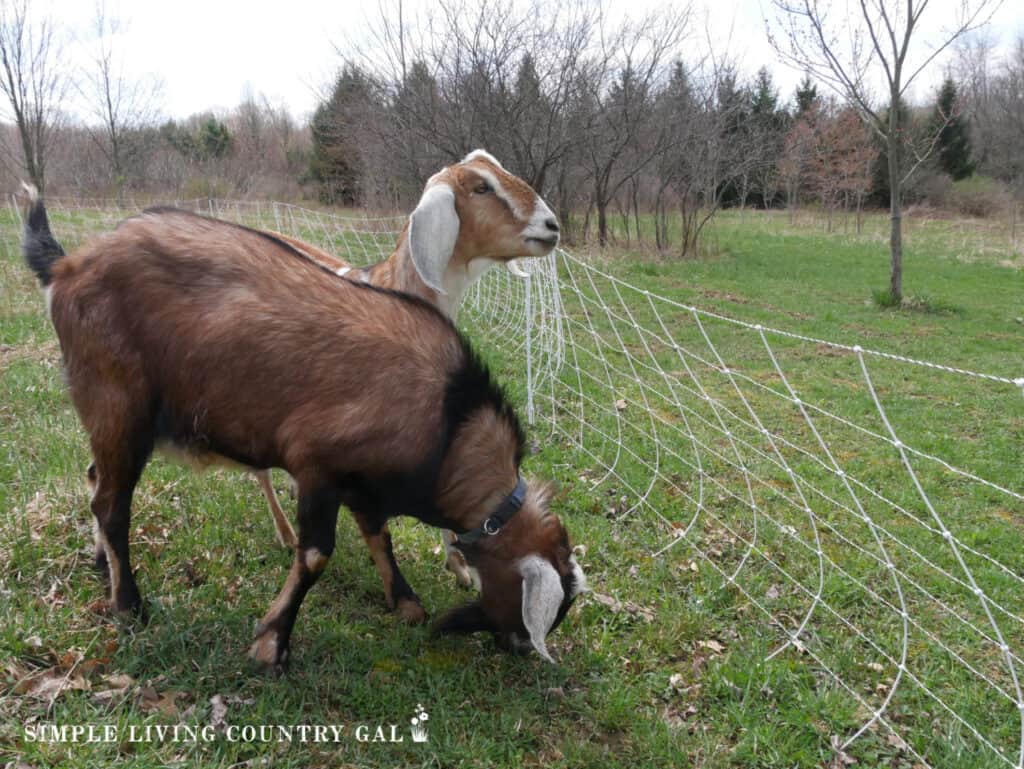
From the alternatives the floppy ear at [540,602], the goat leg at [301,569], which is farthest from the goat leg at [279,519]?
the floppy ear at [540,602]

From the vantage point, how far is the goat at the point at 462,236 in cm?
353

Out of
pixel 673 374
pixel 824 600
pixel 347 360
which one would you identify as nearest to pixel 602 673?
pixel 824 600

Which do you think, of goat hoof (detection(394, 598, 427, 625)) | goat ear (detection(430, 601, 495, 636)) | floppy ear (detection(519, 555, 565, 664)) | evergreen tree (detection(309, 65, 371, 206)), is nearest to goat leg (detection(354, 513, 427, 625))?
goat hoof (detection(394, 598, 427, 625))

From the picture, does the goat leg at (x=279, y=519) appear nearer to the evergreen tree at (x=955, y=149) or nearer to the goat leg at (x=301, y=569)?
the goat leg at (x=301, y=569)

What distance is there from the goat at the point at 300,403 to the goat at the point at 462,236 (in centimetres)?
69

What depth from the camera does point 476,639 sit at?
3.12 m

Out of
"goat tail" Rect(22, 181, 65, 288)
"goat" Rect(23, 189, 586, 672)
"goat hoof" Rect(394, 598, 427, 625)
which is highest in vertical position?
"goat tail" Rect(22, 181, 65, 288)

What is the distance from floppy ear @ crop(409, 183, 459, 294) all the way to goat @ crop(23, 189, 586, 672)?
0.61 meters

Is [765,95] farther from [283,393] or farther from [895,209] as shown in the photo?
[283,393]

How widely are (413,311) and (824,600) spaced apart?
2.59 metres

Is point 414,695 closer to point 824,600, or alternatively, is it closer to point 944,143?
point 824,600

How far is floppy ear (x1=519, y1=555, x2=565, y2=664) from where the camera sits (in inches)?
99.8

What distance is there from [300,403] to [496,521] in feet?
2.84

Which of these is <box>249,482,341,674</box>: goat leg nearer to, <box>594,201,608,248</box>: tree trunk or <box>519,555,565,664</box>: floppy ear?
<box>519,555,565,664</box>: floppy ear
